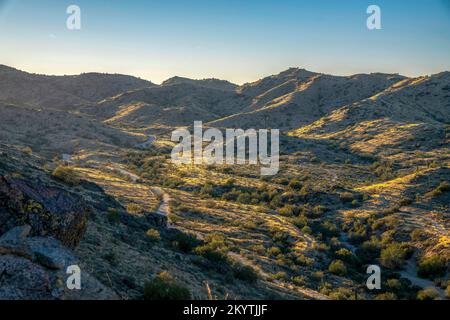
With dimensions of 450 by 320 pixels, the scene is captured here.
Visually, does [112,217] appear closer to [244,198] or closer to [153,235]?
[153,235]

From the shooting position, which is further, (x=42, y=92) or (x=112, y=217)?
(x=42, y=92)

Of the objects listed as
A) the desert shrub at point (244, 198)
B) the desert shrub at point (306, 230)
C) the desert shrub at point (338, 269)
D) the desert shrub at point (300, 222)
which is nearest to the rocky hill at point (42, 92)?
the desert shrub at point (244, 198)

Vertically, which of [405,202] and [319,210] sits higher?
[405,202]

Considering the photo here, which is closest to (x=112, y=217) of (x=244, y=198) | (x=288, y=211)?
(x=288, y=211)

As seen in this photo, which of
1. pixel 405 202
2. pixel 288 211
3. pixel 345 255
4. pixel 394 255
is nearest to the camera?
pixel 394 255

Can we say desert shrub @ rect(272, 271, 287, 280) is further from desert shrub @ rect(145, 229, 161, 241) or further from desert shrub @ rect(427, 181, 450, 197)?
desert shrub @ rect(427, 181, 450, 197)

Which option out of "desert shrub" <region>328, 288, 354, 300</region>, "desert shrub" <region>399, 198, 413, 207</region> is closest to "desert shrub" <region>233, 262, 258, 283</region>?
"desert shrub" <region>328, 288, 354, 300</region>

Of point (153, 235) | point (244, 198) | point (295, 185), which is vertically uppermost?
point (153, 235)

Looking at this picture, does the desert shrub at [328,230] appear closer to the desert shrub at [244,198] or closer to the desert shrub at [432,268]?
the desert shrub at [432,268]
